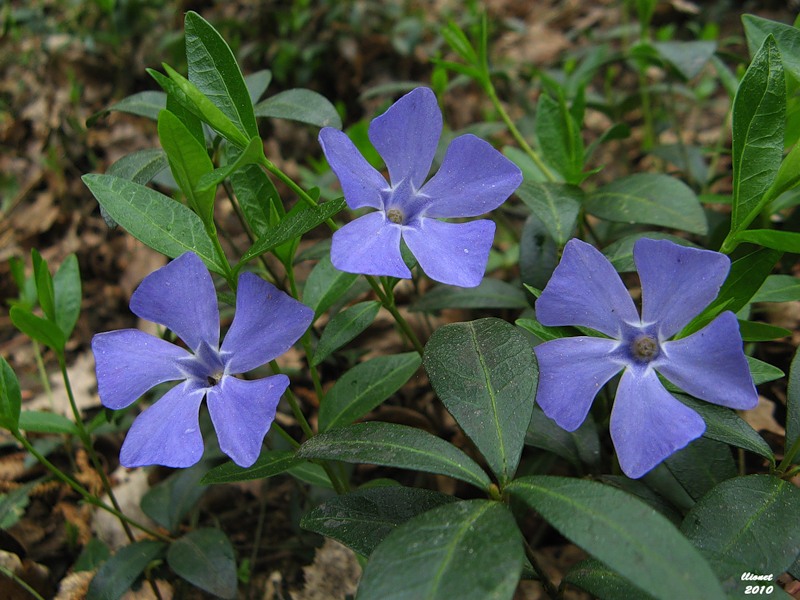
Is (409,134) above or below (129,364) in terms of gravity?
above

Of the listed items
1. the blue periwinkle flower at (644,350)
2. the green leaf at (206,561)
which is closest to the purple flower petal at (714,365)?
the blue periwinkle flower at (644,350)

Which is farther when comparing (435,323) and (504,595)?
(435,323)

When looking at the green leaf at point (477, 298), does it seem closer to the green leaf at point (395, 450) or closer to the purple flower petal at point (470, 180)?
the purple flower petal at point (470, 180)

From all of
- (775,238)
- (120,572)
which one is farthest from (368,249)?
(120,572)

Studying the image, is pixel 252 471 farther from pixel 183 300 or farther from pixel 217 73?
pixel 217 73

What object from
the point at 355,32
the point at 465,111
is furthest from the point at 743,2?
the point at 355,32

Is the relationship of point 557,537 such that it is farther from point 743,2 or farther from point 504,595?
point 743,2
